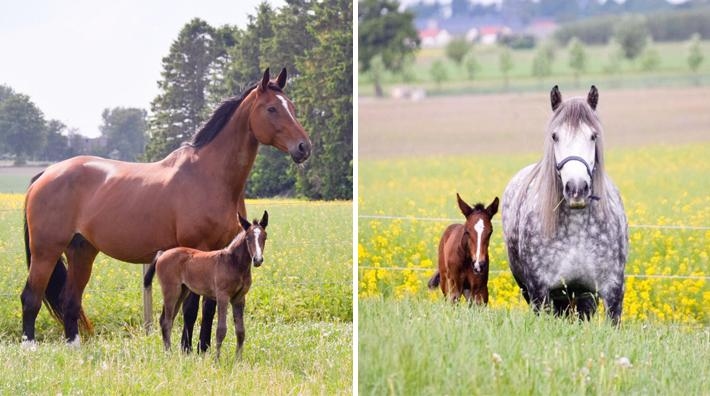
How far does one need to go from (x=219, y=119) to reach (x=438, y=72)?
147 cm

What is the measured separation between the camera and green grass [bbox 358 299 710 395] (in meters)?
3.80

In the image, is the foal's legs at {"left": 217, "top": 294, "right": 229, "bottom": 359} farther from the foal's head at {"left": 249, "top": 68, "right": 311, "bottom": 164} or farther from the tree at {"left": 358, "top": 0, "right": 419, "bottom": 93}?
the tree at {"left": 358, "top": 0, "right": 419, "bottom": 93}

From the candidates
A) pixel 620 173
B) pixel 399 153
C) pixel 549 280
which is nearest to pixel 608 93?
pixel 620 173

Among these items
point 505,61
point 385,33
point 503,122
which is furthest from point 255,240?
point 503,122

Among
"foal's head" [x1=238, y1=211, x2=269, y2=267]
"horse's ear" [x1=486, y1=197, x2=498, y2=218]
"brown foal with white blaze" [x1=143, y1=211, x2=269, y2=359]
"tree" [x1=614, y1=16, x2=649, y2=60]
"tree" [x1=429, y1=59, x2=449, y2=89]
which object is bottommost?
"brown foal with white blaze" [x1=143, y1=211, x2=269, y2=359]

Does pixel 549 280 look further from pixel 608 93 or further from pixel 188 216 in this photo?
pixel 608 93

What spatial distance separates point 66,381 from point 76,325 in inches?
22.8

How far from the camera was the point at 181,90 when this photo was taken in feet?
20.2

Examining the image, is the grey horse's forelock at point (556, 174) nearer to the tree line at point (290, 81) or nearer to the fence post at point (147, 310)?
the tree line at point (290, 81)

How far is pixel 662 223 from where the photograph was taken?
639 centimetres

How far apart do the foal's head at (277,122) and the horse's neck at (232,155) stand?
0.22ft

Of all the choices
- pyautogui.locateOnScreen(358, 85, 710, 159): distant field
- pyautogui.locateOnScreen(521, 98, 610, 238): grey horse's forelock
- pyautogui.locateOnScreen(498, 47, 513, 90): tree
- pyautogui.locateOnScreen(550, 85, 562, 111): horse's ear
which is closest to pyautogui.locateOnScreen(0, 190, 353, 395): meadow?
pyautogui.locateOnScreen(358, 85, 710, 159): distant field

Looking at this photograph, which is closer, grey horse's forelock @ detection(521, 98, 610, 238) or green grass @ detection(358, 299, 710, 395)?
green grass @ detection(358, 299, 710, 395)

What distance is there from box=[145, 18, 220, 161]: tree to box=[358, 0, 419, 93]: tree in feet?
3.92
